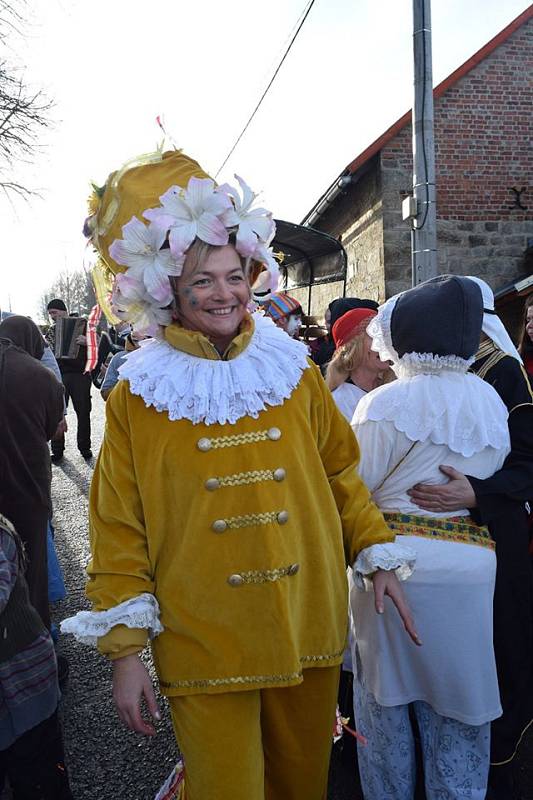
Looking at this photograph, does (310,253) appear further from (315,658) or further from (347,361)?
(315,658)

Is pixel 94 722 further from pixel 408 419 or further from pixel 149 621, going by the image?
pixel 408 419

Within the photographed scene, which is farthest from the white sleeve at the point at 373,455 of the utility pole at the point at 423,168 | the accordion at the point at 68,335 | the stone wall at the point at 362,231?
the stone wall at the point at 362,231

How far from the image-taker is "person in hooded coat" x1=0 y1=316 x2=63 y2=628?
293cm

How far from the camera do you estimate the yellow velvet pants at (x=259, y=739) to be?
5.07 ft

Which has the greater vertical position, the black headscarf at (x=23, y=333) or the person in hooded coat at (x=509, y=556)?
the black headscarf at (x=23, y=333)

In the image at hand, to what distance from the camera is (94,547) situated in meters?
1.60

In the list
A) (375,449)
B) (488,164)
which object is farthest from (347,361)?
(488,164)

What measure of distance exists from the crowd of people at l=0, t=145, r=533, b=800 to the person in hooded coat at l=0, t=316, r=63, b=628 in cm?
104

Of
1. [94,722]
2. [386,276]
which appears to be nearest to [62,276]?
[386,276]

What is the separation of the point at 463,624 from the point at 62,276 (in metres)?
74.2

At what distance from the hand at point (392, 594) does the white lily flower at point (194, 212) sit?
1.06 m

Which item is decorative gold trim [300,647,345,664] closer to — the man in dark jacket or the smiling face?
the smiling face

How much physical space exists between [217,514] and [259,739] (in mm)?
626

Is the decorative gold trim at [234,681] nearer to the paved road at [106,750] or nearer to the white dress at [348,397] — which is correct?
the paved road at [106,750]
